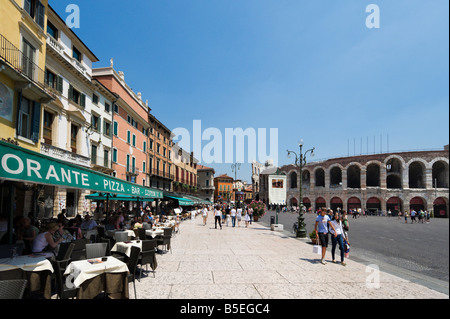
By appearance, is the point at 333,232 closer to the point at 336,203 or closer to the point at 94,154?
the point at 94,154

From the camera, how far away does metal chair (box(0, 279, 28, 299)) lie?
3.43 m

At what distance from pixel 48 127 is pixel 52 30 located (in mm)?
6585

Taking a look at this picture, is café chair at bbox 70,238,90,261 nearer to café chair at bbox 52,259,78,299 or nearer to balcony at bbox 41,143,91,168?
café chair at bbox 52,259,78,299

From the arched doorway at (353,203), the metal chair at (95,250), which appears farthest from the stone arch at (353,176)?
the metal chair at (95,250)

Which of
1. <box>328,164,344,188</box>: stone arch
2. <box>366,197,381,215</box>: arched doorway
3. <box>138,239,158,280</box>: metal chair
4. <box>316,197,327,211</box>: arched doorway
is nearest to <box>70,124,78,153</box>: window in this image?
<box>138,239,158,280</box>: metal chair

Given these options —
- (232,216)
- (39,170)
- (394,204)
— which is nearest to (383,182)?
(394,204)

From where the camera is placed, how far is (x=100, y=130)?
80.3 feet

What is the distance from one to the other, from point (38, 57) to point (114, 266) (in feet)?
46.4

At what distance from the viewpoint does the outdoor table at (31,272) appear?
14.8ft

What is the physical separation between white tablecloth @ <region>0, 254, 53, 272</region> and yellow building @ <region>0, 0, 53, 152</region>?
8.66 m

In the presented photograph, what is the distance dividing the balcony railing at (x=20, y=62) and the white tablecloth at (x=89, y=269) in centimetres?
1084

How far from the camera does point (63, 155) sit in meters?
17.6
